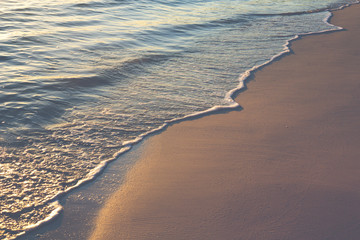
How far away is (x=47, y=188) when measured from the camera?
3072 millimetres

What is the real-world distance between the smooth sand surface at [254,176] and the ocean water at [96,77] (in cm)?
45

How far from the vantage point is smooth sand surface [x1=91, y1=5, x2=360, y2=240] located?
268 centimetres

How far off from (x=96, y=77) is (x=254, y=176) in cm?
337

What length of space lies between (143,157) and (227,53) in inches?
167

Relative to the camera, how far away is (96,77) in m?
5.71

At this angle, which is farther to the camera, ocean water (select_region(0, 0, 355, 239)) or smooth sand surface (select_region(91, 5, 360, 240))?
ocean water (select_region(0, 0, 355, 239))

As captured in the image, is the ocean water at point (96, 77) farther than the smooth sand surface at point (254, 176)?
Yes

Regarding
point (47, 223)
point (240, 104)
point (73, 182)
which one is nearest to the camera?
point (47, 223)

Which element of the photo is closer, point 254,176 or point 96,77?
point 254,176

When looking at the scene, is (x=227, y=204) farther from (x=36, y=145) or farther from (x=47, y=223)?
(x=36, y=145)

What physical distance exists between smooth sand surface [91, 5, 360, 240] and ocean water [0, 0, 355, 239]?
0.45 m

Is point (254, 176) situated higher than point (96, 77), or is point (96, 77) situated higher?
point (96, 77)

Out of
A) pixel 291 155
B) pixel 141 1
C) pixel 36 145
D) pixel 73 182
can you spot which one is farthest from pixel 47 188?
pixel 141 1

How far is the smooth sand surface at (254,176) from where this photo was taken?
2.68m
